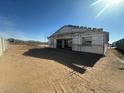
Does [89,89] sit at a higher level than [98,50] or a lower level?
lower

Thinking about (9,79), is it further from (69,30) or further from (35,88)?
(69,30)

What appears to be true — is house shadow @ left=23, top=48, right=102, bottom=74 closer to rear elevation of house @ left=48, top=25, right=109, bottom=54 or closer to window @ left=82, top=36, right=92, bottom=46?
rear elevation of house @ left=48, top=25, right=109, bottom=54

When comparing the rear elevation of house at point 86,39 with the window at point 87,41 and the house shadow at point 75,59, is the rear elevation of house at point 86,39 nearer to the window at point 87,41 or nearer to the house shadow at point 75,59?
the window at point 87,41

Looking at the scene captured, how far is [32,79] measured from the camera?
17.9 feet

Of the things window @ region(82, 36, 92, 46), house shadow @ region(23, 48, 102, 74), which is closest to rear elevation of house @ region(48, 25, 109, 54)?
window @ region(82, 36, 92, 46)

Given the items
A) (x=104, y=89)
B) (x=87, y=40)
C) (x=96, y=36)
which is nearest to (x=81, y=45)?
(x=87, y=40)

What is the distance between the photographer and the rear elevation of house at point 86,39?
14977mm

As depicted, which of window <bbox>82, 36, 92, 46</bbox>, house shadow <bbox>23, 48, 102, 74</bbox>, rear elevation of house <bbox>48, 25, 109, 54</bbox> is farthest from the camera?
window <bbox>82, 36, 92, 46</bbox>

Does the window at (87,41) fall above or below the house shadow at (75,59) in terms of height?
above

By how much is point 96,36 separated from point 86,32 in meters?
1.86

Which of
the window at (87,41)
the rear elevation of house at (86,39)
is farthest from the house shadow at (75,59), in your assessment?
the window at (87,41)

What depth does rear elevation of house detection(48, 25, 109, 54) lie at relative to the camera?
14977 mm

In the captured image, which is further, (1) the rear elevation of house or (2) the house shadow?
(1) the rear elevation of house

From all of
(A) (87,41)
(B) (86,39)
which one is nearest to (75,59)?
(A) (87,41)
